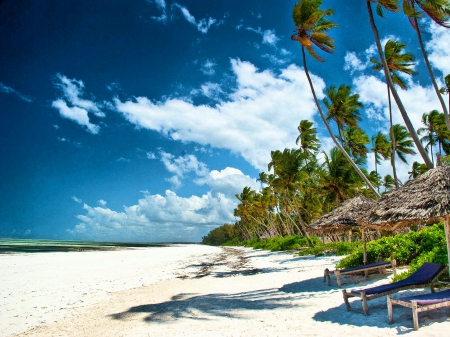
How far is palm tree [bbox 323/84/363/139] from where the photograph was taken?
57.9 feet

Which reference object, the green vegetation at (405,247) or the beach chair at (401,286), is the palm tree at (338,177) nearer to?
the green vegetation at (405,247)

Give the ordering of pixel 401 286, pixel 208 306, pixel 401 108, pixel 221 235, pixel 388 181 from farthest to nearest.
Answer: pixel 221 235 → pixel 388 181 → pixel 401 108 → pixel 208 306 → pixel 401 286

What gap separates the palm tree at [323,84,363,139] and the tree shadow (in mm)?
13028

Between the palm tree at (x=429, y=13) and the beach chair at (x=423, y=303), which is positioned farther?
the palm tree at (x=429, y=13)

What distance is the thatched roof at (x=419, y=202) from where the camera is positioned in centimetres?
487

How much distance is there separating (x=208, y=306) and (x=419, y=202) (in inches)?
200

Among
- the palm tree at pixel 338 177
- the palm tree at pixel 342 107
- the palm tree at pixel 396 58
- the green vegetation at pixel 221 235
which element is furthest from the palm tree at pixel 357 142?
the green vegetation at pixel 221 235

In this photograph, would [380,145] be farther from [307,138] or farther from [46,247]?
[46,247]

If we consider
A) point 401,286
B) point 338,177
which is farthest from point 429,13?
point 338,177

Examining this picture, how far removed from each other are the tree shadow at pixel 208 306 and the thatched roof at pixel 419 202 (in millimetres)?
2847

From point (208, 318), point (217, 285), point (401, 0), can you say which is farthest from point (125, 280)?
point (401, 0)

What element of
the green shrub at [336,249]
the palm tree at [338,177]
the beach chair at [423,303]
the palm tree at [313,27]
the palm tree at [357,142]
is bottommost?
the green shrub at [336,249]

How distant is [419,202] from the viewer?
519cm

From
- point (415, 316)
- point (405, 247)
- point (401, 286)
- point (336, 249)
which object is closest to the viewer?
point (415, 316)
